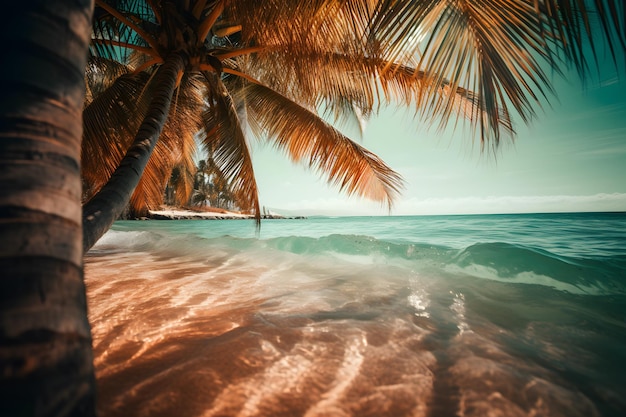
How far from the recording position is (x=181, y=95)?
440 cm

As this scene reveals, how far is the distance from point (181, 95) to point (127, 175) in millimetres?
3029

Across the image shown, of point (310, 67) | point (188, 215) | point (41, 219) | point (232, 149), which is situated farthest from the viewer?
point (188, 215)

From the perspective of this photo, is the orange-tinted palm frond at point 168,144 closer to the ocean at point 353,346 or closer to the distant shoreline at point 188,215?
the ocean at point 353,346

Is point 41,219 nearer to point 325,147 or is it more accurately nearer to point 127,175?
point 127,175

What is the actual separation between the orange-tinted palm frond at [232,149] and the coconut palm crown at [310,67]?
2cm

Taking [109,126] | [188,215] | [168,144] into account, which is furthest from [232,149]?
[188,215]

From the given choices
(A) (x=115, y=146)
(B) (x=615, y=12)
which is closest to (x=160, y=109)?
(A) (x=115, y=146)

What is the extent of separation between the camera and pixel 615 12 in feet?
3.40

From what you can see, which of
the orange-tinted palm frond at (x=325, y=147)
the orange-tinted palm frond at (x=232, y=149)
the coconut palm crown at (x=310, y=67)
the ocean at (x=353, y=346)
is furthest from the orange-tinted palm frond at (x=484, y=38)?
the orange-tinted palm frond at (x=232, y=149)

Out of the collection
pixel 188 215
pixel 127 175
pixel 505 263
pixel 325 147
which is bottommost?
pixel 505 263

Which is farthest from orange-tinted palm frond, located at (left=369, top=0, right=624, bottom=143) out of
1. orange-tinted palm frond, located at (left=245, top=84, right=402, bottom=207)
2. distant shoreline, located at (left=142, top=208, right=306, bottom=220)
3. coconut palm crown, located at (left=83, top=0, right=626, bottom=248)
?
distant shoreline, located at (left=142, top=208, right=306, bottom=220)

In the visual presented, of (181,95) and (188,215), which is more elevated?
(181,95)

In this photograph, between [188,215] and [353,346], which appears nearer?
[353,346]

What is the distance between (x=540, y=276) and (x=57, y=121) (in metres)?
5.72
